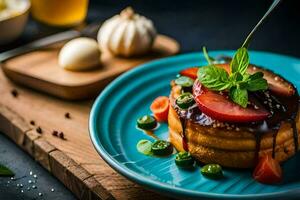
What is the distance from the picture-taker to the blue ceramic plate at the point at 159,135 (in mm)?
2924

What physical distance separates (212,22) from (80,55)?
1652 mm

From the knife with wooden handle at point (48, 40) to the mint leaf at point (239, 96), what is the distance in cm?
215

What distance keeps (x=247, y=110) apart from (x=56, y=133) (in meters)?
1.31

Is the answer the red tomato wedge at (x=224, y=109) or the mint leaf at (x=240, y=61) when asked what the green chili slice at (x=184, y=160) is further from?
the mint leaf at (x=240, y=61)

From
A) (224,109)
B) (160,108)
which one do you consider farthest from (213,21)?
(224,109)

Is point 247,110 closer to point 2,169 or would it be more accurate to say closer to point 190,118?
point 190,118

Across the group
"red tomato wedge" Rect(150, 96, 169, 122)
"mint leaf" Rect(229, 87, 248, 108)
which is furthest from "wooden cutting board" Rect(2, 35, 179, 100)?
"mint leaf" Rect(229, 87, 248, 108)

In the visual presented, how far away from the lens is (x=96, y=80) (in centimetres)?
422

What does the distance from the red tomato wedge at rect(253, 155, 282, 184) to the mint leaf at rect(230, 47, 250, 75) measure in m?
0.51

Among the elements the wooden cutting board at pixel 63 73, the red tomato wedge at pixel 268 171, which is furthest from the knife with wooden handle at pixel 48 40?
the red tomato wedge at pixel 268 171

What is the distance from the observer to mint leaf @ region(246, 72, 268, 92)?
123 inches

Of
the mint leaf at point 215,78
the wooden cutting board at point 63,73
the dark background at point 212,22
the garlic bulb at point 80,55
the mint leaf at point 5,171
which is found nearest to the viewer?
the mint leaf at point 215,78

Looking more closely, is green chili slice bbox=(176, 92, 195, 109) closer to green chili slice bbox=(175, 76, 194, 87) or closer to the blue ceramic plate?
green chili slice bbox=(175, 76, 194, 87)

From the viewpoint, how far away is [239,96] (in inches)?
120
